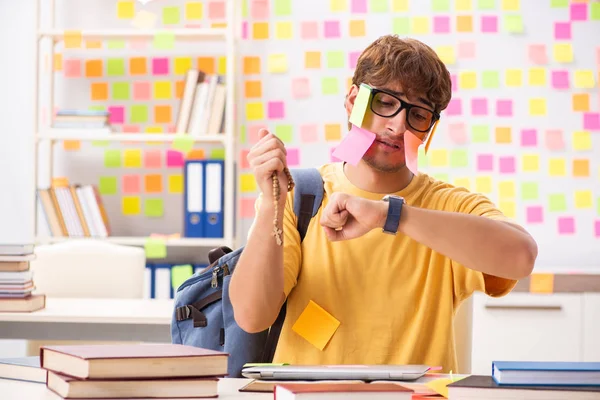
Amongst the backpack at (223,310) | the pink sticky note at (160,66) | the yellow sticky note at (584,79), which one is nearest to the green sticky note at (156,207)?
the pink sticky note at (160,66)

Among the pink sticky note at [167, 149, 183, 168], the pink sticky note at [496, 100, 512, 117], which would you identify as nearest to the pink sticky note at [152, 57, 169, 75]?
the pink sticky note at [167, 149, 183, 168]

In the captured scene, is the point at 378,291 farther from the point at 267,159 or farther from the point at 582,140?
the point at 582,140

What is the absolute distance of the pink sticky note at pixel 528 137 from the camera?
396 cm

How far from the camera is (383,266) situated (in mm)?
1671

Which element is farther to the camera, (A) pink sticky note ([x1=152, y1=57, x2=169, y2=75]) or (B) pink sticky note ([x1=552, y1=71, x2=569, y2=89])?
(A) pink sticky note ([x1=152, y1=57, x2=169, y2=75])

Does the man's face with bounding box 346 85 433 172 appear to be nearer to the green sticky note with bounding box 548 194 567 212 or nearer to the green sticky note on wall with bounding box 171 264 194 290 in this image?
the green sticky note on wall with bounding box 171 264 194 290

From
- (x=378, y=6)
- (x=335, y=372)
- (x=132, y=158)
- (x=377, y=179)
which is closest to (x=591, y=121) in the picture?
(x=378, y=6)

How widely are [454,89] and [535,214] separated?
74 cm

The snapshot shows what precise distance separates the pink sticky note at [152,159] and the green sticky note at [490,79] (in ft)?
5.51

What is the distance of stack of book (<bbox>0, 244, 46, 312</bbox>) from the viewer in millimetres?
2477

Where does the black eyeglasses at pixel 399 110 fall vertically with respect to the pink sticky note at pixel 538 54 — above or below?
below

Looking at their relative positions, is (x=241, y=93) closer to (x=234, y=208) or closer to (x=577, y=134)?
(x=234, y=208)

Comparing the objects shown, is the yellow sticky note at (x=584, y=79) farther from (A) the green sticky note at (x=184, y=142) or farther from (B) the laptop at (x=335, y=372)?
(B) the laptop at (x=335, y=372)

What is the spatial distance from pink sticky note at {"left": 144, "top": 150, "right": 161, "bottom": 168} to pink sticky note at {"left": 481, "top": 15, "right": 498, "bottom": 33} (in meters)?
1.76
